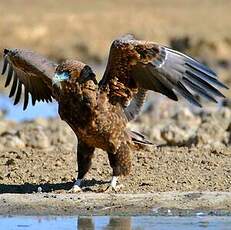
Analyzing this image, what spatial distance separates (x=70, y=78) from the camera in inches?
433

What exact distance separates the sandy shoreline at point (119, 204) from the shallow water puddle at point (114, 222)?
0.18 m

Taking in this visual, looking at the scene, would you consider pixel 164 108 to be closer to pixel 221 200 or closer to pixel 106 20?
pixel 221 200

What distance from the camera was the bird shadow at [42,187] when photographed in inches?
452

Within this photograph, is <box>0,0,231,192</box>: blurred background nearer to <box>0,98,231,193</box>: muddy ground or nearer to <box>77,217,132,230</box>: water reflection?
<box>0,98,231,193</box>: muddy ground

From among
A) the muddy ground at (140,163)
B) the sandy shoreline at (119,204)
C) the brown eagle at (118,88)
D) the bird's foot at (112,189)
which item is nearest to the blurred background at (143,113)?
the muddy ground at (140,163)

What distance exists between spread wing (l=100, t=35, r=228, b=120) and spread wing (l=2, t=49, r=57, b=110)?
0.75 metres

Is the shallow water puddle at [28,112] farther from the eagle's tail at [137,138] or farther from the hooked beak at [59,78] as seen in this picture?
the hooked beak at [59,78]

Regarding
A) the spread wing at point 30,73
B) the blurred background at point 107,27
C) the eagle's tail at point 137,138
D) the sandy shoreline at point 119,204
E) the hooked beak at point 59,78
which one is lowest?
the sandy shoreline at point 119,204

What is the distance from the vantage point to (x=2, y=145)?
14633 millimetres

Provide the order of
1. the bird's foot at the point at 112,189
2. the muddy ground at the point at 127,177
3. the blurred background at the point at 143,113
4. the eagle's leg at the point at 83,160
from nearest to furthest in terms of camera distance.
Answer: the muddy ground at the point at 127,177 → the bird's foot at the point at 112,189 → the eagle's leg at the point at 83,160 → the blurred background at the point at 143,113

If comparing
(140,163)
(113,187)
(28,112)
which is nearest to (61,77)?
(113,187)

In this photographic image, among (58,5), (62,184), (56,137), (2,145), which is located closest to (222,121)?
(56,137)

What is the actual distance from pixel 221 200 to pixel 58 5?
1510 inches

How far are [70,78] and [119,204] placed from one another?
4.27 feet
